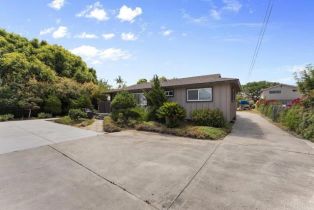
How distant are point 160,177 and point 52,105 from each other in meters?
18.2

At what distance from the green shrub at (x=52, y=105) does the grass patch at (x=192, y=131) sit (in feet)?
40.4

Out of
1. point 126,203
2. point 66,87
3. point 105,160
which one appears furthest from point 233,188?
point 66,87

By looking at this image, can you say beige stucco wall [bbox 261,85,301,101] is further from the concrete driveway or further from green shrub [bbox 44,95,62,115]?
green shrub [bbox 44,95,62,115]

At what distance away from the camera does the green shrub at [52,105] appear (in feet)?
62.7

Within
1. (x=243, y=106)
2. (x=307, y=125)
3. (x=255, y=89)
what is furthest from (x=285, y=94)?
(x=307, y=125)

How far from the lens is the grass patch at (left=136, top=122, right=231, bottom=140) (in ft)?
29.1

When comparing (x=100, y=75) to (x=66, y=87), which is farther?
(x=100, y=75)

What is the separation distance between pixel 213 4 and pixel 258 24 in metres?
4.32

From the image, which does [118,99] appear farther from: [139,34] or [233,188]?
[233,188]

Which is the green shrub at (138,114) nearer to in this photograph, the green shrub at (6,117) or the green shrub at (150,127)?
the green shrub at (150,127)

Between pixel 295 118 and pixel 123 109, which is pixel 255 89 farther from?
pixel 123 109

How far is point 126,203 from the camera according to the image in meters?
3.33

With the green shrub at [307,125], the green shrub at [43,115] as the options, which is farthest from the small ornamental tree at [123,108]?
the green shrub at [43,115]

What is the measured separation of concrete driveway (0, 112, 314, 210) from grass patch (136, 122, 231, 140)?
1526 millimetres
